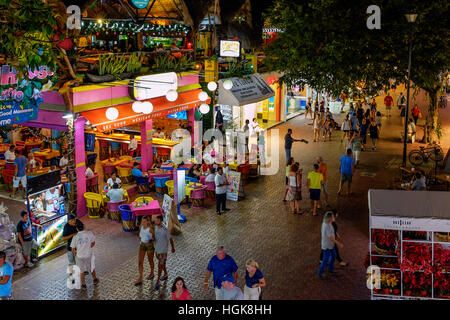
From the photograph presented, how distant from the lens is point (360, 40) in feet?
59.6

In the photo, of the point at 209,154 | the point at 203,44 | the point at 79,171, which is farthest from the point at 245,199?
the point at 203,44

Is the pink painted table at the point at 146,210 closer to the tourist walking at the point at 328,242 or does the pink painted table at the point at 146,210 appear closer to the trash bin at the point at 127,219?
the trash bin at the point at 127,219

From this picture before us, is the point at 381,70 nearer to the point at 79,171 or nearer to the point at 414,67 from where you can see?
the point at 414,67

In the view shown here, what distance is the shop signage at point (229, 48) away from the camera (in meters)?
21.7

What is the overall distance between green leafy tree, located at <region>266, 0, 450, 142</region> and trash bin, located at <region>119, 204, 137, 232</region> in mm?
9851

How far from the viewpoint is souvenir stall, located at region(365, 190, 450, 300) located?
8898 millimetres

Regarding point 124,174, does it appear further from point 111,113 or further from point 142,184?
point 111,113

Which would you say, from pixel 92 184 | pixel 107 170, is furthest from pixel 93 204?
pixel 107 170

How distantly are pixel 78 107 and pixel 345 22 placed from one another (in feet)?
33.8

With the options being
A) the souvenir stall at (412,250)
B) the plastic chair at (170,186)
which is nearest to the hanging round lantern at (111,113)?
the plastic chair at (170,186)

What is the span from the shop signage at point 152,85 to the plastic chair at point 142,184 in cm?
275

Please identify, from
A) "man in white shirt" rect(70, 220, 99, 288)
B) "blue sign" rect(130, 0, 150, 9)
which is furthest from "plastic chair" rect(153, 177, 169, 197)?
"man in white shirt" rect(70, 220, 99, 288)

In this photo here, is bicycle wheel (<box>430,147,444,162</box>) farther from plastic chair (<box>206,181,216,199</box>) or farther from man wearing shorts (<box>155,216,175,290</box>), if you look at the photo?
man wearing shorts (<box>155,216,175,290</box>)

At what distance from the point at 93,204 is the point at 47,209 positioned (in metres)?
2.50
